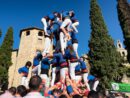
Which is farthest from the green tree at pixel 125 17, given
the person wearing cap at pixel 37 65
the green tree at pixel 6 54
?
the person wearing cap at pixel 37 65

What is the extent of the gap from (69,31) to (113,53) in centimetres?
2474

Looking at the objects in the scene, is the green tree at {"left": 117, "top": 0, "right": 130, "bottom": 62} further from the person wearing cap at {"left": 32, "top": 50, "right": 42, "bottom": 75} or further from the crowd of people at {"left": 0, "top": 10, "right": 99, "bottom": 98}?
the person wearing cap at {"left": 32, "top": 50, "right": 42, "bottom": 75}

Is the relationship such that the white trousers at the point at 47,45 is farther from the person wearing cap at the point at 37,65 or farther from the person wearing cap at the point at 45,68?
the person wearing cap at the point at 45,68

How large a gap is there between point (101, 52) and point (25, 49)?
1751cm

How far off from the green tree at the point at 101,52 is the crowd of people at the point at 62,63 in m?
20.2

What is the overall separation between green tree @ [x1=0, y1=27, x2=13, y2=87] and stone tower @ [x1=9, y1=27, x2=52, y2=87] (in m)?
2.73

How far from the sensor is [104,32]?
35688mm

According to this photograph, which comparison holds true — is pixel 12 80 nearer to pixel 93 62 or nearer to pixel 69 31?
pixel 93 62

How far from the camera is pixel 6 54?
1645 inches

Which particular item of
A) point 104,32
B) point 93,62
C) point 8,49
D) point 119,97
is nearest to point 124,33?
point 104,32

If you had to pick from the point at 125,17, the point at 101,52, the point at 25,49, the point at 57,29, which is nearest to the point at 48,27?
the point at 57,29

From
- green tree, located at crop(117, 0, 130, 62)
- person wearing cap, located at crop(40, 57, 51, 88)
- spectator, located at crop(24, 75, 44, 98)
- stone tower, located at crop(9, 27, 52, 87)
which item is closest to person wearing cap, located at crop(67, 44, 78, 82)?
person wearing cap, located at crop(40, 57, 51, 88)

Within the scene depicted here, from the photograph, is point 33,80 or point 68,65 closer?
point 33,80

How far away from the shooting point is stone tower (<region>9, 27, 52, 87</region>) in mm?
44344
